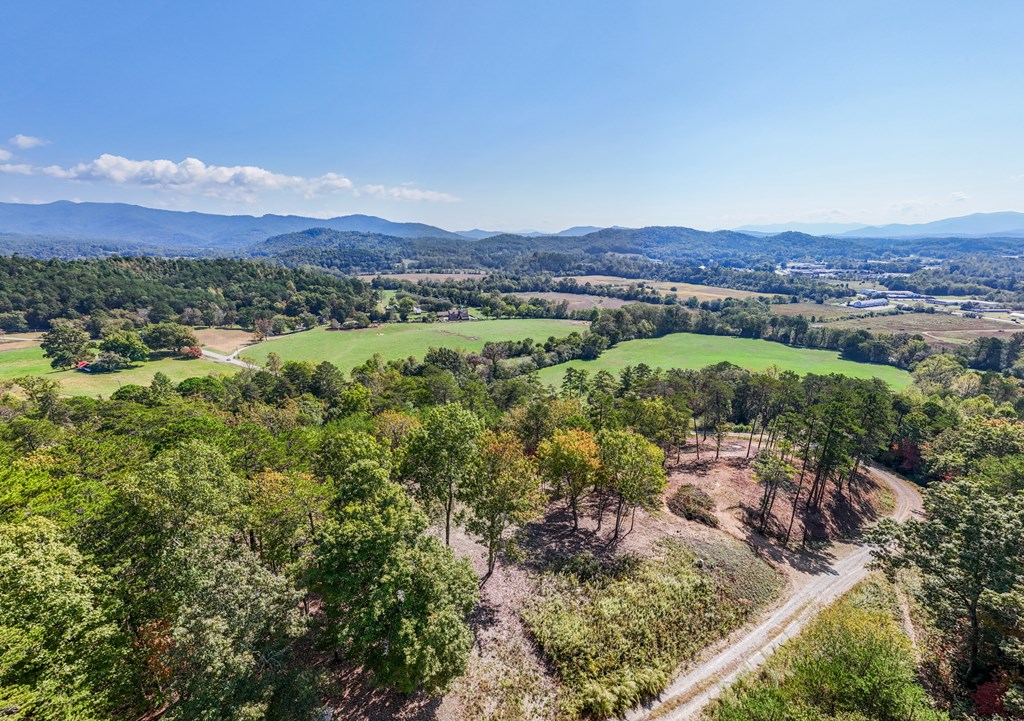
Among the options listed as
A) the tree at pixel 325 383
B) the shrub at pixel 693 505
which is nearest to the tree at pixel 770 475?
the shrub at pixel 693 505

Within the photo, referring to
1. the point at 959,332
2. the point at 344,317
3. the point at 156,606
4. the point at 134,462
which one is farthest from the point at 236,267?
the point at 959,332

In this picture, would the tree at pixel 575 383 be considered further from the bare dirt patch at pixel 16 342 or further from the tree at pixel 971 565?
the bare dirt patch at pixel 16 342

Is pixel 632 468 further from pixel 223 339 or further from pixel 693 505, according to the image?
pixel 223 339

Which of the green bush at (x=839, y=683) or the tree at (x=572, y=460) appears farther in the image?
the tree at (x=572, y=460)

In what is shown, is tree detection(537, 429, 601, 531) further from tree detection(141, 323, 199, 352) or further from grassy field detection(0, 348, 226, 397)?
tree detection(141, 323, 199, 352)

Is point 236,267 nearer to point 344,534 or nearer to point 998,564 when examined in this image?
point 344,534
